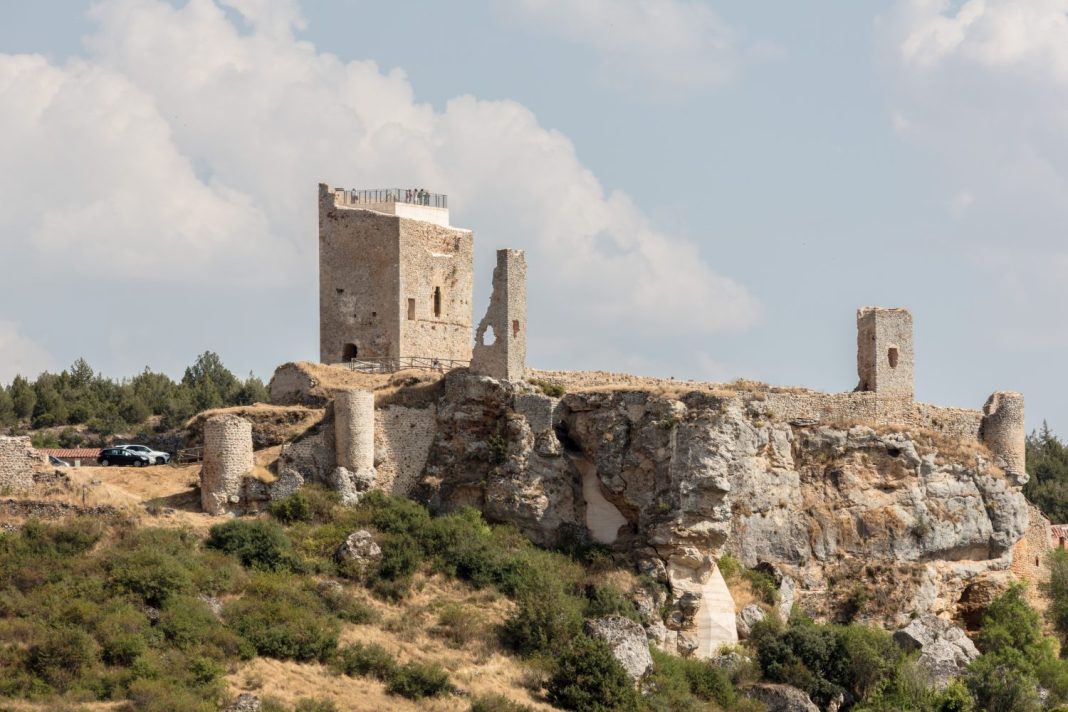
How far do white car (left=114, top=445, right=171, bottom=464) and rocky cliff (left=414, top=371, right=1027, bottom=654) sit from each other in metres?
7.02

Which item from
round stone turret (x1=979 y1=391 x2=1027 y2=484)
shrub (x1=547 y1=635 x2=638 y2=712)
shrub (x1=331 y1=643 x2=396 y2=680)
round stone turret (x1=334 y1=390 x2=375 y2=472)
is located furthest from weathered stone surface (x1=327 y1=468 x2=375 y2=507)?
round stone turret (x1=979 y1=391 x2=1027 y2=484)

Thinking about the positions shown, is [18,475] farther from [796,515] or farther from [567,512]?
[796,515]

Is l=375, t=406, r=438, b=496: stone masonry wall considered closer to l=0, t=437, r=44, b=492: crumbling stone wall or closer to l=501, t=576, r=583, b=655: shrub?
l=501, t=576, r=583, b=655: shrub

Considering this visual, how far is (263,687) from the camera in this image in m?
39.4

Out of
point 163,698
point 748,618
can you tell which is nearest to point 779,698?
point 748,618

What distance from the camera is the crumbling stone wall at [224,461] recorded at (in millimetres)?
44938

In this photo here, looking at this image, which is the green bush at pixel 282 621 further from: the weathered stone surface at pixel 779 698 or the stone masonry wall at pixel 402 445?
the weathered stone surface at pixel 779 698

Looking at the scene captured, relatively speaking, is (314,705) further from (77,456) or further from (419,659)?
(77,456)

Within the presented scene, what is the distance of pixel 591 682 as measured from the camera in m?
41.9

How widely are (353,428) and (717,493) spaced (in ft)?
26.7

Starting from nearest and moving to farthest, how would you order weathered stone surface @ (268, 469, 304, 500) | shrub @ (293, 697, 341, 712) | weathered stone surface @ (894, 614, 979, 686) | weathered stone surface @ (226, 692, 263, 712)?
1. weathered stone surface @ (226, 692, 263, 712)
2. shrub @ (293, 697, 341, 712)
3. weathered stone surface @ (268, 469, 304, 500)
4. weathered stone surface @ (894, 614, 979, 686)

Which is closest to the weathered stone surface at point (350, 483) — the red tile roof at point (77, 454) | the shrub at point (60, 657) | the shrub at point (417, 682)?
the shrub at point (417, 682)

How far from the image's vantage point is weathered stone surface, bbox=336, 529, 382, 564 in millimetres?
44188

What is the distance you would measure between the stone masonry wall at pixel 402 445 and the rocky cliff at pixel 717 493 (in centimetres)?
25
